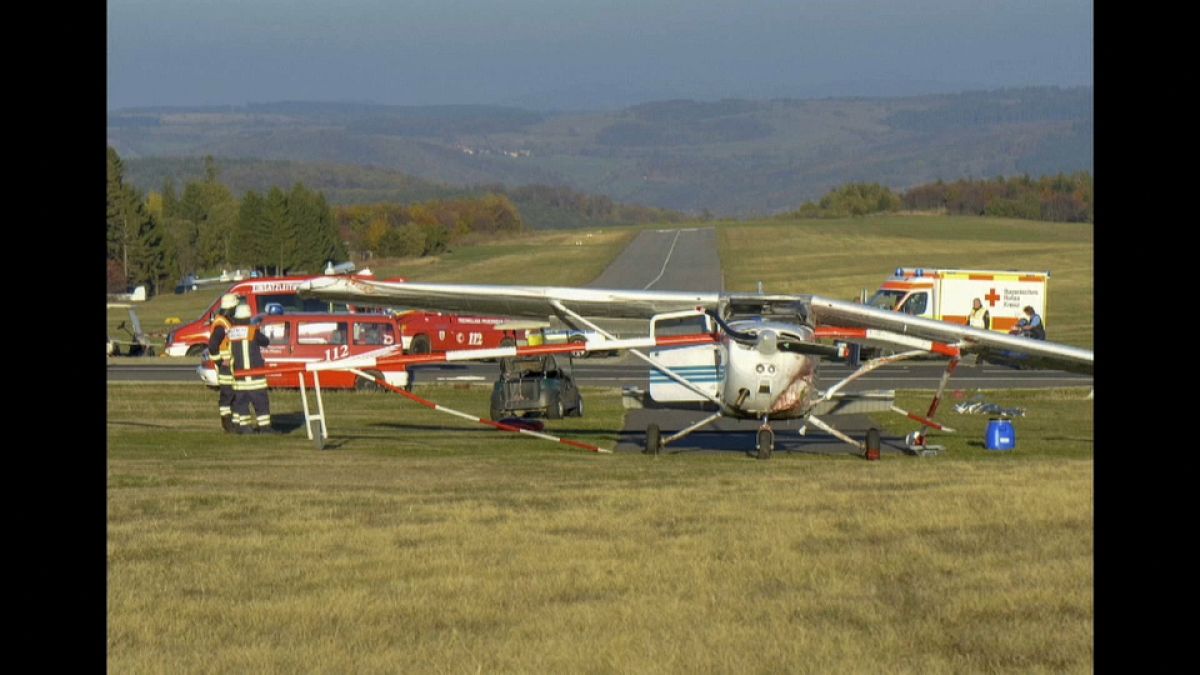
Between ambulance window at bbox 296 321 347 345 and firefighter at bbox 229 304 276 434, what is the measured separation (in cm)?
1140

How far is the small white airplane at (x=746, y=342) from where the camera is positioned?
63.7ft

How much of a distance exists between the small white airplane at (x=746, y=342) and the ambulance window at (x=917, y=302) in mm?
27212

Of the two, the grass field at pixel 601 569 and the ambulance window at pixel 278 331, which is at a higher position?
the ambulance window at pixel 278 331

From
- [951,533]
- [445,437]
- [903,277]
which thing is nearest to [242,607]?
[951,533]

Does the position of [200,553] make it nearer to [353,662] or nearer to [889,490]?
[353,662]

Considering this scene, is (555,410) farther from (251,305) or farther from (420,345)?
(251,305)

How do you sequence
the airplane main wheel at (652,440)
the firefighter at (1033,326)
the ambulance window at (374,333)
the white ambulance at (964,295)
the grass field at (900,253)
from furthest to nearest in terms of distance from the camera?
1. the grass field at (900,253)
2. the white ambulance at (964,295)
3. the firefighter at (1033,326)
4. the ambulance window at (374,333)
5. the airplane main wheel at (652,440)

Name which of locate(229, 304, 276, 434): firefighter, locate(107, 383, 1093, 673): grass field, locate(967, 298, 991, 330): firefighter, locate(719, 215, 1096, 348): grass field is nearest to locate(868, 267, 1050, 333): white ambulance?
locate(967, 298, 991, 330): firefighter

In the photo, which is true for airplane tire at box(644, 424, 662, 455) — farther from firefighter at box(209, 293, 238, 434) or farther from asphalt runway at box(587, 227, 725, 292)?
asphalt runway at box(587, 227, 725, 292)

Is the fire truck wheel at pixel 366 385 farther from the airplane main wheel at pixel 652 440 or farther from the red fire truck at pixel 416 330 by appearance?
the airplane main wheel at pixel 652 440

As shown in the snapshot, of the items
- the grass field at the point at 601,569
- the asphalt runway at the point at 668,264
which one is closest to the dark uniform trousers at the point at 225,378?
the grass field at the point at 601,569

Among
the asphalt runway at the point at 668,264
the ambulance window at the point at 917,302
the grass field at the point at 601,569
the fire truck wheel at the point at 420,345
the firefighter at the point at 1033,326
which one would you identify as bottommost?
the grass field at the point at 601,569
